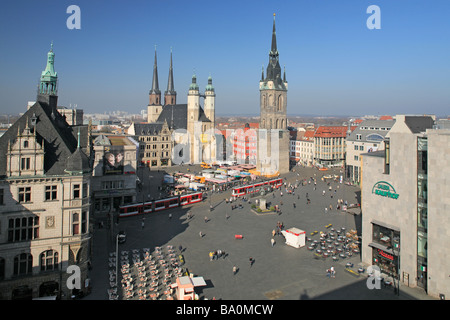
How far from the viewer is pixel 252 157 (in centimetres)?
11506

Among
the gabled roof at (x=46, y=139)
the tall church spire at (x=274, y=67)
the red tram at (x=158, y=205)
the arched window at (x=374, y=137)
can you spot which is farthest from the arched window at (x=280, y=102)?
the gabled roof at (x=46, y=139)

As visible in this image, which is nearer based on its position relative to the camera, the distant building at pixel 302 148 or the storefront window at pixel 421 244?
the storefront window at pixel 421 244

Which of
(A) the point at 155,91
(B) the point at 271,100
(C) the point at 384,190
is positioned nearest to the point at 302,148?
(B) the point at 271,100

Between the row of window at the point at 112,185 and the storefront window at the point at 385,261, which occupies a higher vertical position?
the row of window at the point at 112,185

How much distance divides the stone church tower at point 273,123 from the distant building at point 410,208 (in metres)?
56.8

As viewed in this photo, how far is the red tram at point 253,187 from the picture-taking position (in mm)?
66750

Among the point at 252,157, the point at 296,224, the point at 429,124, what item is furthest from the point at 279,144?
the point at 429,124

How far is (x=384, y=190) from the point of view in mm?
32188

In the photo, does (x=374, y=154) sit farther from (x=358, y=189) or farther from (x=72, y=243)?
(x=358, y=189)

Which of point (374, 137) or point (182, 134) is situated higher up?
point (182, 134)

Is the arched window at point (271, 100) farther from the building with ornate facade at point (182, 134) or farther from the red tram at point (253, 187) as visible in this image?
the building with ornate facade at point (182, 134)

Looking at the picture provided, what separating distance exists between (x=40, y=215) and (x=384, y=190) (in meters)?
28.8

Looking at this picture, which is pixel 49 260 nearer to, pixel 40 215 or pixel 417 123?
pixel 40 215

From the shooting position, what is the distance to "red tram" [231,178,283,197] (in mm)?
66750
